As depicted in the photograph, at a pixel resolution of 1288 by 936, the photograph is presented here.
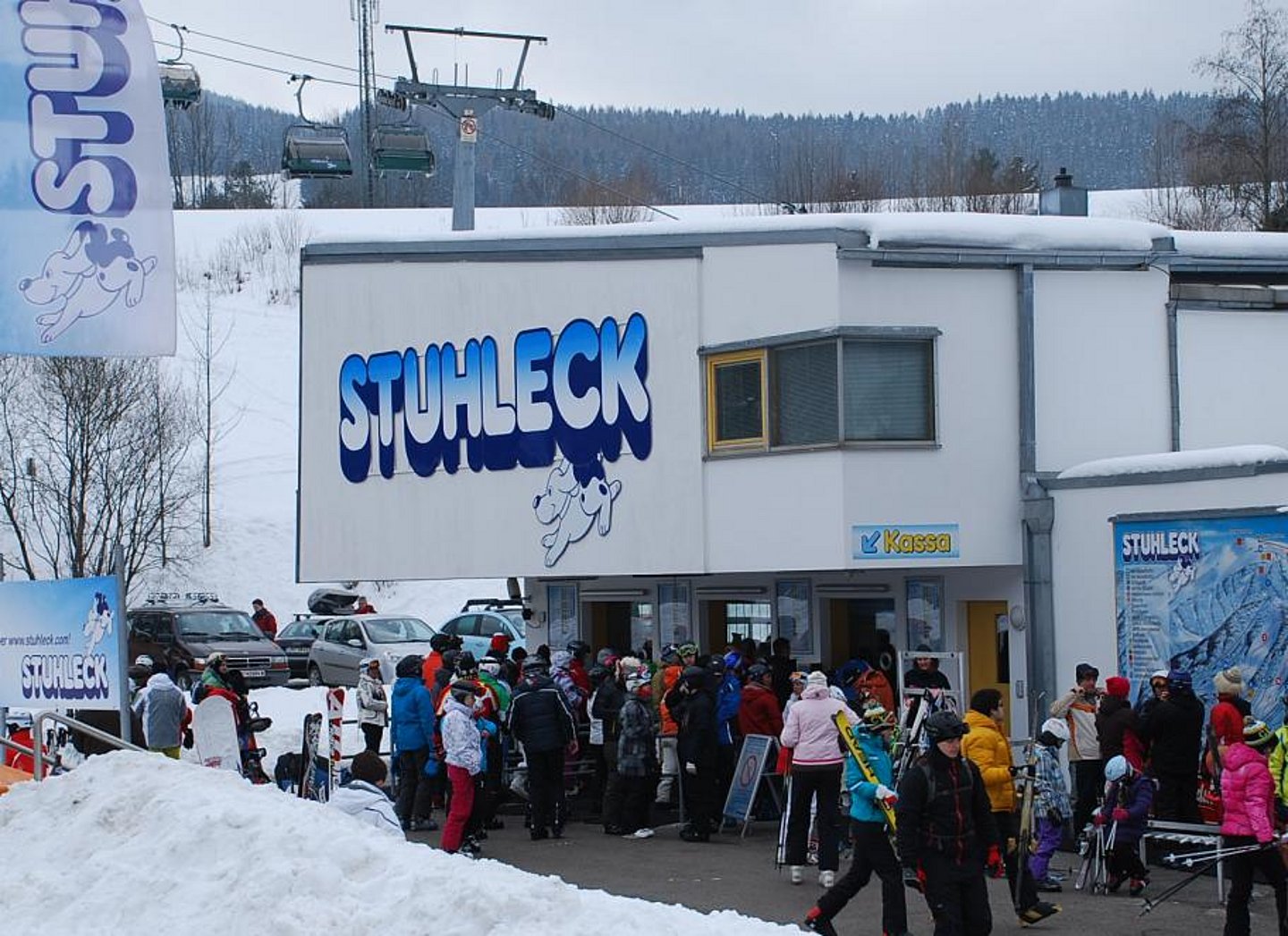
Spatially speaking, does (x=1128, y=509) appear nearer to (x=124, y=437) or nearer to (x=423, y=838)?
(x=423, y=838)

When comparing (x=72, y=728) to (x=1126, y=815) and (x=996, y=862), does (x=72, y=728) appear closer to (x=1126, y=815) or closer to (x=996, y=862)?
(x=996, y=862)

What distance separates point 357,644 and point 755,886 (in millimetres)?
22516

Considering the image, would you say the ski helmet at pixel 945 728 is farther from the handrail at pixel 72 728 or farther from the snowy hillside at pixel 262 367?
the snowy hillside at pixel 262 367

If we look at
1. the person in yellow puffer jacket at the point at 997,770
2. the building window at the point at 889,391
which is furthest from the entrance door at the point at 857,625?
the person in yellow puffer jacket at the point at 997,770

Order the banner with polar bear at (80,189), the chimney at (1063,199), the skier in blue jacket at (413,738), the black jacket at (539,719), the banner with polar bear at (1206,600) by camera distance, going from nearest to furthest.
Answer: the banner with polar bear at (80,189) < the banner with polar bear at (1206,600) < the black jacket at (539,719) < the skier in blue jacket at (413,738) < the chimney at (1063,199)

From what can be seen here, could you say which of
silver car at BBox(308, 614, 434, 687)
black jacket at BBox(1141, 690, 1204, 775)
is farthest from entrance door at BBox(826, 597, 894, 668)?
silver car at BBox(308, 614, 434, 687)

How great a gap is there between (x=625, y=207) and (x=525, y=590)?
6019 cm

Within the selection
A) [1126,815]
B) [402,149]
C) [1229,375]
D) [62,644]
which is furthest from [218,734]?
[402,149]

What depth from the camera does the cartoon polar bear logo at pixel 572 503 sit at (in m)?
20.4

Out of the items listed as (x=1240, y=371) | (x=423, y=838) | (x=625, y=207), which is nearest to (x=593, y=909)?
(x=423, y=838)

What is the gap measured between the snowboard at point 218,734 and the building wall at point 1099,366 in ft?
28.3

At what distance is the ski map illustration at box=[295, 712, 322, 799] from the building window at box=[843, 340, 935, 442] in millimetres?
6059

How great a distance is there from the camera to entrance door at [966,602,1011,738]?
1891cm

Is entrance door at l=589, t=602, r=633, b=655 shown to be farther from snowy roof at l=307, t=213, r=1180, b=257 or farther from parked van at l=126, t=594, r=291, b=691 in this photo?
parked van at l=126, t=594, r=291, b=691
